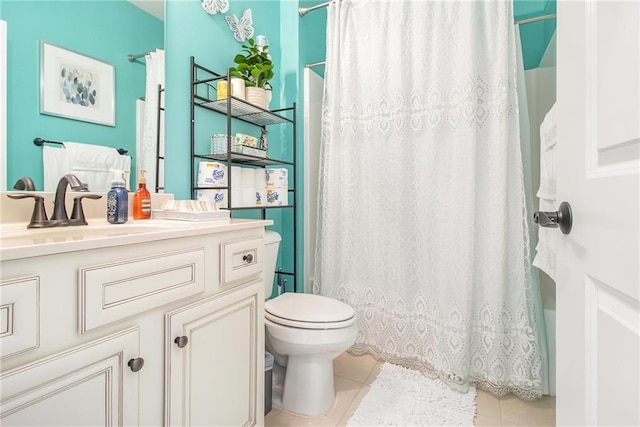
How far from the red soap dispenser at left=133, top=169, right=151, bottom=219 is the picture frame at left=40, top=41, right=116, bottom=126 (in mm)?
249

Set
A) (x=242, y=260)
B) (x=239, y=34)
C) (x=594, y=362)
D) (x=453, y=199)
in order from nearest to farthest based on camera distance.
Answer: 1. (x=594, y=362)
2. (x=242, y=260)
3. (x=453, y=199)
4. (x=239, y=34)

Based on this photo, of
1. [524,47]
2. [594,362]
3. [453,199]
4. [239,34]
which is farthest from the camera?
[524,47]

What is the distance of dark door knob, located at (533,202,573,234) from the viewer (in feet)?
2.05

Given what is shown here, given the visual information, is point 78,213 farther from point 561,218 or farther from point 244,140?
point 561,218

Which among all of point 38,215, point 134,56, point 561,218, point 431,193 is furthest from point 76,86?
point 431,193

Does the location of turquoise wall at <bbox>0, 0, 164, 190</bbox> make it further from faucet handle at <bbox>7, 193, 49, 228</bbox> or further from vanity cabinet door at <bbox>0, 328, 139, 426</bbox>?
vanity cabinet door at <bbox>0, 328, 139, 426</bbox>

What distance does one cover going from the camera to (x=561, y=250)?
2.25ft

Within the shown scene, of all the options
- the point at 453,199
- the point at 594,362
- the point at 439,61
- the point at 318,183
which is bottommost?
the point at 594,362

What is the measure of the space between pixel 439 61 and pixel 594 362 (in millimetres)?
1545

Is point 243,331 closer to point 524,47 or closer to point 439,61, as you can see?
point 439,61

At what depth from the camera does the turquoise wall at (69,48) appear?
0.96 m

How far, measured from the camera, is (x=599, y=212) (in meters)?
0.52

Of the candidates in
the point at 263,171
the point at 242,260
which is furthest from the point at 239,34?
the point at 242,260

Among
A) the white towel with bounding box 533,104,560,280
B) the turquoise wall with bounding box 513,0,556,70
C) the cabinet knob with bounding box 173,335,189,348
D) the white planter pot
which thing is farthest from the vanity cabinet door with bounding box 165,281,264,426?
the turquoise wall with bounding box 513,0,556,70
